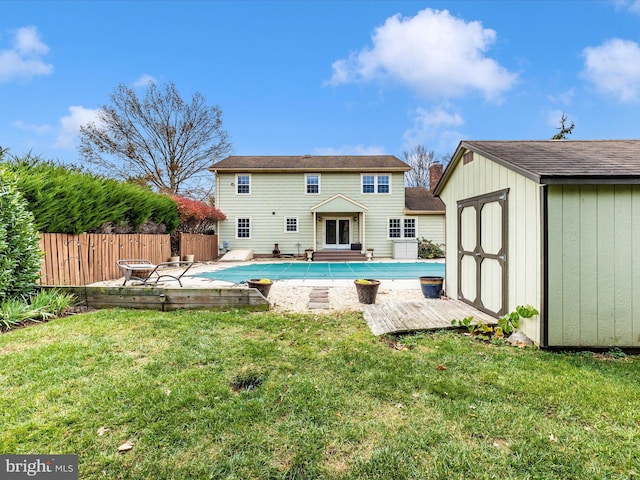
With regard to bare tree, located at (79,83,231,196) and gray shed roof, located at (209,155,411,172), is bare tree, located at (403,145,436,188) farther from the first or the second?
bare tree, located at (79,83,231,196)

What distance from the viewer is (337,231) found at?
20.3 metres

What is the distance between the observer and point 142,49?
17203 millimetres

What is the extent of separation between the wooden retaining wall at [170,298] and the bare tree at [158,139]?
20423 mm

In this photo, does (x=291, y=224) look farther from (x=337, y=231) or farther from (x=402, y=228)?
(x=402, y=228)

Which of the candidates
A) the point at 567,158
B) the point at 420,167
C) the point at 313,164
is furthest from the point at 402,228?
the point at 420,167

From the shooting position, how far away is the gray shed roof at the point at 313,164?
64.5 ft

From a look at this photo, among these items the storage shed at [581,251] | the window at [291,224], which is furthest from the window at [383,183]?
the storage shed at [581,251]

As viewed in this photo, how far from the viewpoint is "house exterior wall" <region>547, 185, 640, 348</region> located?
4055 millimetres

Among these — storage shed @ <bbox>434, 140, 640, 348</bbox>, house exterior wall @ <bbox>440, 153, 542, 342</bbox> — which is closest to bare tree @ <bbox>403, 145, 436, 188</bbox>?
house exterior wall @ <bbox>440, 153, 542, 342</bbox>

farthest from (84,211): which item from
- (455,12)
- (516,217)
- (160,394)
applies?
(455,12)

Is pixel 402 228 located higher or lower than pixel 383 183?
lower

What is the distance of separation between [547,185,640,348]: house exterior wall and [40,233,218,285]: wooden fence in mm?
9278

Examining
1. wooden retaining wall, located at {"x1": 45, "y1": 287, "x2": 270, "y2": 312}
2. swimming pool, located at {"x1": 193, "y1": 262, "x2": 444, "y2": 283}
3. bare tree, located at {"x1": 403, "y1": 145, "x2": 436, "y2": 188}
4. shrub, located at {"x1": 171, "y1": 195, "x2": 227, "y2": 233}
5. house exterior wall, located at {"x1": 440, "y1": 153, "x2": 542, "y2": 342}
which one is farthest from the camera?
bare tree, located at {"x1": 403, "y1": 145, "x2": 436, "y2": 188}

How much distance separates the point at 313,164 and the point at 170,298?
1604cm
